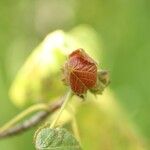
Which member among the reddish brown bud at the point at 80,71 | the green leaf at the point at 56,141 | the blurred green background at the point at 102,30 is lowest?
the green leaf at the point at 56,141

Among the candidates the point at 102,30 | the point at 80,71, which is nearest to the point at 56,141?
the point at 80,71

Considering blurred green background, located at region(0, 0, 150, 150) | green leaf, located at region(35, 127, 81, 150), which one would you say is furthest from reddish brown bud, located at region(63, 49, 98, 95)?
blurred green background, located at region(0, 0, 150, 150)

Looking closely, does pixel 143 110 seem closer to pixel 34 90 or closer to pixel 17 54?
pixel 17 54

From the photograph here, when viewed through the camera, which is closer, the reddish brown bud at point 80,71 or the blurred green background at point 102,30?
the reddish brown bud at point 80,71

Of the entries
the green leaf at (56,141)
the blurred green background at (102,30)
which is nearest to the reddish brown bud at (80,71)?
the green leaf at (56,141)

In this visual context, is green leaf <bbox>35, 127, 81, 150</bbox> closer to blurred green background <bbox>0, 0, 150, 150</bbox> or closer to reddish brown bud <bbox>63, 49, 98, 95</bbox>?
reddish brown bud <bbox>63, 49, 98, 95</bbox>

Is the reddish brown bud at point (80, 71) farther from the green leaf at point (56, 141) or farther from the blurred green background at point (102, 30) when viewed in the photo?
the blurred green background at point (102, 30)

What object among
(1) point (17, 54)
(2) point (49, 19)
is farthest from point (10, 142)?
(2) point (49, 19)
